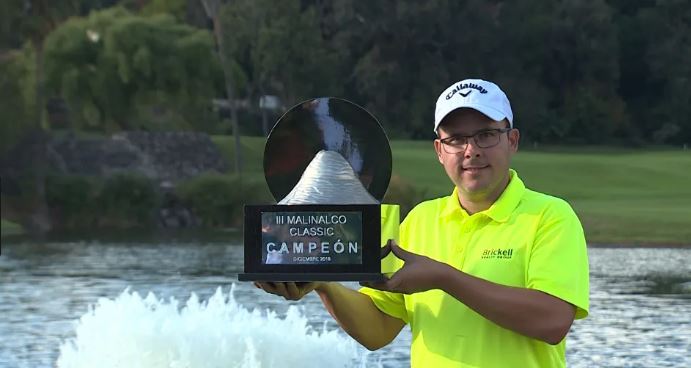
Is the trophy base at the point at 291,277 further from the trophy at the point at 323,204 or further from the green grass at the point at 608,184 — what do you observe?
the green grass at the point at 608,184

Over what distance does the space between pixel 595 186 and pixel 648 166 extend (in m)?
4.23

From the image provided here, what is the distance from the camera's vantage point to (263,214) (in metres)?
3.79

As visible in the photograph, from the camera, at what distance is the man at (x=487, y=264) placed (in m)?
3.68

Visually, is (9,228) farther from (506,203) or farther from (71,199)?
(506,203)

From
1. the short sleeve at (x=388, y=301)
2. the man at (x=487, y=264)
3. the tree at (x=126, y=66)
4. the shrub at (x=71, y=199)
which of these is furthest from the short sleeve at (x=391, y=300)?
the tree at (x=126, y=66)

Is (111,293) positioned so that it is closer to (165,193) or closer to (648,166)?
(165,193)

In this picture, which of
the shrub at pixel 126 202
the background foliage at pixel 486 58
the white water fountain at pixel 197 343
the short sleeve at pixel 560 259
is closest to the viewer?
the short sleeve at pixel 560 259

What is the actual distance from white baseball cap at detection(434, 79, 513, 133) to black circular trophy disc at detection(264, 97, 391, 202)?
25 centimetres

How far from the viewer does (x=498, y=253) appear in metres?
3.83

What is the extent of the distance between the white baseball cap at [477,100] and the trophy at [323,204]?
0.83 feet

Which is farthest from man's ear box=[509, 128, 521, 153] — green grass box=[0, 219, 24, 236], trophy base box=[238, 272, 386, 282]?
green grass box=[0, 219, 24, 236]

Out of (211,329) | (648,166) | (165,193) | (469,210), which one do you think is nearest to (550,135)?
(648,166)

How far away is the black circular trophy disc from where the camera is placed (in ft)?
13.3

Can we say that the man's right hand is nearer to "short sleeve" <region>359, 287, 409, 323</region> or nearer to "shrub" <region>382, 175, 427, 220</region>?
"short sleeve" <region>359, 287, 409, 323</region>
